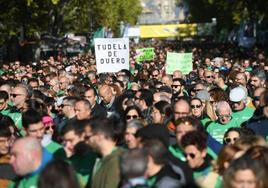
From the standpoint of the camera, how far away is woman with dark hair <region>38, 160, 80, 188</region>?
5730 millimetres

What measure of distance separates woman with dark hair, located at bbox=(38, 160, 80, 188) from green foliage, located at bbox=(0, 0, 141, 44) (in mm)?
28035

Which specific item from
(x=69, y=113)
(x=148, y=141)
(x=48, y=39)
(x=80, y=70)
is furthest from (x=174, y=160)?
(x=48, y=39)

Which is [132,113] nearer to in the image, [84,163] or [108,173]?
[84,163]

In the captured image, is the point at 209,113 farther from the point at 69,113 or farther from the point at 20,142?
the point at 20,142

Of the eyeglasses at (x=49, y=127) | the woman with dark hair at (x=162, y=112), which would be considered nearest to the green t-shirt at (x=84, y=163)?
the eyeglasses at (x=49, y=127)

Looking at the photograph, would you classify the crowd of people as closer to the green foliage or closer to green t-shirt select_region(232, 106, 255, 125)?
green t-shirt select_region(232, 106, 255, 125)

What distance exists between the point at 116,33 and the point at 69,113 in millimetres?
73898

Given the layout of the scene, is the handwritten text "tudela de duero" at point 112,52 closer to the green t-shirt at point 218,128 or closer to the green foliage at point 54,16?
the green t-shirt at point 218,128

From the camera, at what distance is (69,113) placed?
10.4m

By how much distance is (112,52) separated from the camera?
60.2 ft

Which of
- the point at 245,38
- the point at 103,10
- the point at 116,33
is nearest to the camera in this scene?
the point at 103,10

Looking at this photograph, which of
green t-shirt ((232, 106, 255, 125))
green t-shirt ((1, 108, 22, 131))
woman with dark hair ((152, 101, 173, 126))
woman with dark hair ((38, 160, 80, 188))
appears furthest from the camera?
green t-shirt ((1, 108, 22, 131))

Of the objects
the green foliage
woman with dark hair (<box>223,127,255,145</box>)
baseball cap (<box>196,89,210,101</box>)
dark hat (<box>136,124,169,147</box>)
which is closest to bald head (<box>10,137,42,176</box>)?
dark hat (<box>136,124,169,147</box>)

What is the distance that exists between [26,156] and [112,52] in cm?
1200
